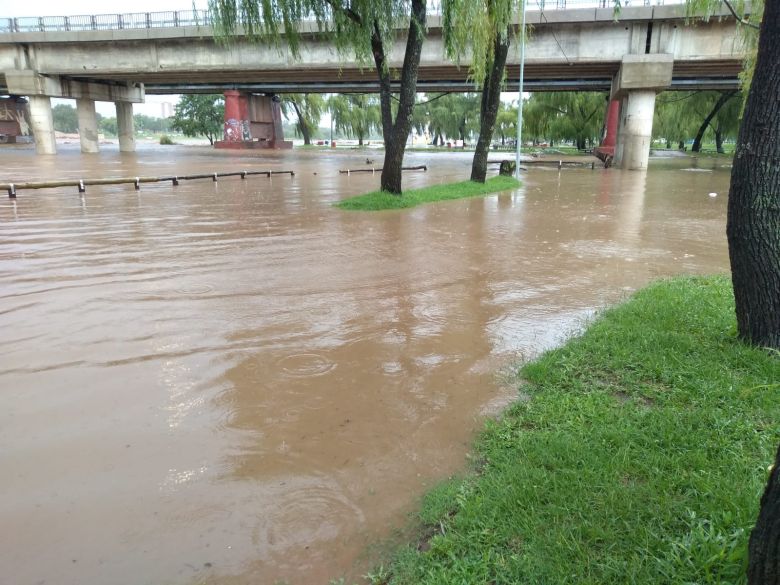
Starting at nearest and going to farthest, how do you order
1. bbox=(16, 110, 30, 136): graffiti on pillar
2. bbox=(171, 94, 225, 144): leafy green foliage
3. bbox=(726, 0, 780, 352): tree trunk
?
bbox=(726, 0, 780, 352): tree trunk, bbox=(16, 110, 30, 136): graffiti on pillar, bbox=(171, 94, 225, 144): leafy green foliage

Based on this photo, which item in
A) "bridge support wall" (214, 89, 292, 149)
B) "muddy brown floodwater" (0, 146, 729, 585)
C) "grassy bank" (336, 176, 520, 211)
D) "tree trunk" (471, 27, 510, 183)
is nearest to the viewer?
"muddy brown floodwater" (0, 146, 729, 585)

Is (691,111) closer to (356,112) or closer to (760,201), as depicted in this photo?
(356,112)

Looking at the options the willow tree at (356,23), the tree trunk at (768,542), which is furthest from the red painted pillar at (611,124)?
the tree trunk at (768,542)

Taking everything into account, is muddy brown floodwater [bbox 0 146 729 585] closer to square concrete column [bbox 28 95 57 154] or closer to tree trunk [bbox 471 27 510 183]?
tree trunk [bbox 471 27 510 183]

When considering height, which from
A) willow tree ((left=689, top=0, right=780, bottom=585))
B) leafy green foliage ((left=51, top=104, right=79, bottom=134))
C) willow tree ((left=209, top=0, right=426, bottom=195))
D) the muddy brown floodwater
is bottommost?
the muddy brown floodwater

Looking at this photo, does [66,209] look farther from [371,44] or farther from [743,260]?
[743,260]

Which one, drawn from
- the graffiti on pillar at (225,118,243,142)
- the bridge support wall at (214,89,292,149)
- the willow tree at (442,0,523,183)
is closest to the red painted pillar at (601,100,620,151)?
the willow tree at (442,0,523,183)

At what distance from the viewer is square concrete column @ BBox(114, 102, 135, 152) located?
4369 cm

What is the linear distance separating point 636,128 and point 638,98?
1354mm

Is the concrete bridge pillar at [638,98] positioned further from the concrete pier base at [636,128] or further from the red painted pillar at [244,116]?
the red painted pillar at [244,116]

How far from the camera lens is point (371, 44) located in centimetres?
1493

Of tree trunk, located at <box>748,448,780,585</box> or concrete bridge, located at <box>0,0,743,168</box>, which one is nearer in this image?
tree trunk, located at <box>748,448,780,585</box>

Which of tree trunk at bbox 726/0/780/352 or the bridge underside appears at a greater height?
the bridge underside

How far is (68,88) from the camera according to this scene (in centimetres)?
3631
